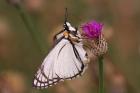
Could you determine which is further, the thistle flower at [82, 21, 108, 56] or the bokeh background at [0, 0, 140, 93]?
the bokeh background at [0, 0, 140, 93]

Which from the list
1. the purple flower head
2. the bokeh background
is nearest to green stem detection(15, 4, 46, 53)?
the bokeh background

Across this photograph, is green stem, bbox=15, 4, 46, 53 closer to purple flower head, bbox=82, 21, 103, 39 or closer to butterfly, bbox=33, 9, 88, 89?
butterfly, bbox=33, 9, 88, 89

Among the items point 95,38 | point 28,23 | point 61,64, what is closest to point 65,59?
point 61,64

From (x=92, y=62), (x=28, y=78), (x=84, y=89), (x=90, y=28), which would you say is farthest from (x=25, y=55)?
(x=90, y=28)

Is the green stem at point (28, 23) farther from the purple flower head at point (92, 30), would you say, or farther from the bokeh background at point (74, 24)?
the purple flower head at point (92, 30)

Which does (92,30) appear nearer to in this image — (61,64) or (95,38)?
(95,38)

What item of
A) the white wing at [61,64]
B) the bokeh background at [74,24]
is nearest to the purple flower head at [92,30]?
the white wing at [61,64]

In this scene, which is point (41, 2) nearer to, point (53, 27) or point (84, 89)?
point (53, 27)
